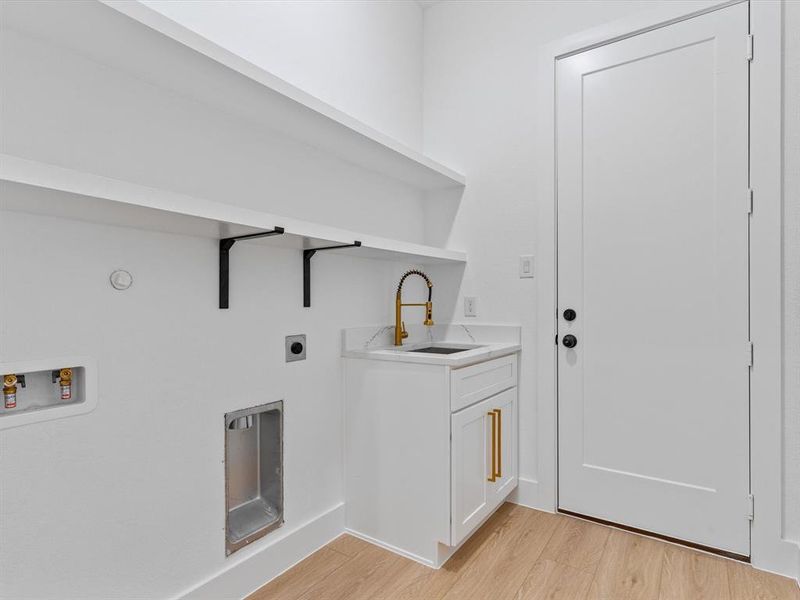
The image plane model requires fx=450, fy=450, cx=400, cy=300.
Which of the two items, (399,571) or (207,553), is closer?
(207,553)

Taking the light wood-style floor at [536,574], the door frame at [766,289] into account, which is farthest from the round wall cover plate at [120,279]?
the door frame at [766,289]

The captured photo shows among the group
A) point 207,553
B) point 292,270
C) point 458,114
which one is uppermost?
point 458,114

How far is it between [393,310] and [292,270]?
0.75 m

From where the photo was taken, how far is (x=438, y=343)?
2.54 meters

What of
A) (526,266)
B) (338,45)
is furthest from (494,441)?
(338,45)

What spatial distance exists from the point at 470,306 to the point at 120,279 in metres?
1.72

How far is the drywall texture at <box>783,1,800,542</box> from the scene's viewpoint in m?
1.73

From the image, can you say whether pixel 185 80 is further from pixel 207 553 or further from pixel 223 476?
pixel 207 553

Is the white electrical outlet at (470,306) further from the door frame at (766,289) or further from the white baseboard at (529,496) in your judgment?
the door frame at (766,289)

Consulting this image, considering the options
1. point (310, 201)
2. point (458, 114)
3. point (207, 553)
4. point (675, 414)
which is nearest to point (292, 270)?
point (310, 201)

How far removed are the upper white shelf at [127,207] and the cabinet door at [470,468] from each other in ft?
2.98

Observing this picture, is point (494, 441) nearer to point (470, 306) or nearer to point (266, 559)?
point (470, 306)

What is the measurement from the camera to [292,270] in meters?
1.85

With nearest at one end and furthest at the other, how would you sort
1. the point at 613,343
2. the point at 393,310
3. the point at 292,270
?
the point at 292,270
the point at 613,343
the point at 393,310
